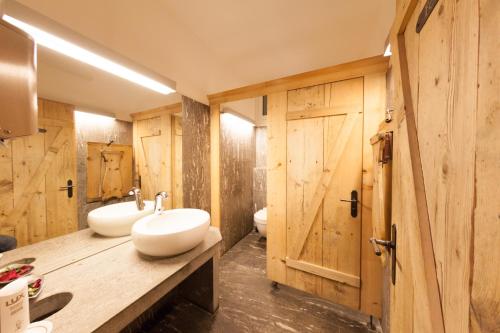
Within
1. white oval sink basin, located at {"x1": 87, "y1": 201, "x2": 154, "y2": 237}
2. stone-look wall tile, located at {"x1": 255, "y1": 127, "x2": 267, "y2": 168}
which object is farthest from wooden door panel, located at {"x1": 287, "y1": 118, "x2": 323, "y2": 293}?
stone-look wall tile, located at {"x1": 255, "y1": 127, "x2": 267, "y2": 168}

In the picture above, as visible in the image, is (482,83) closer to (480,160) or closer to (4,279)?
(480,160)

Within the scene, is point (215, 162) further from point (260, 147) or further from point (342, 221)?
point (342, 221)

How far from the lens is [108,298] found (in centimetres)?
81

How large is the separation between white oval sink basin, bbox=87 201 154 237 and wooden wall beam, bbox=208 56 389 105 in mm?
1514

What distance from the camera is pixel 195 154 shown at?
2.02 metres

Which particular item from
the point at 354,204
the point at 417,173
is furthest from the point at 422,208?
the point at 354,204

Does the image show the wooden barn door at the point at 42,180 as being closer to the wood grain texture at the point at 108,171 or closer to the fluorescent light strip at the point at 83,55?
the wood grain texture at the point at 108,171

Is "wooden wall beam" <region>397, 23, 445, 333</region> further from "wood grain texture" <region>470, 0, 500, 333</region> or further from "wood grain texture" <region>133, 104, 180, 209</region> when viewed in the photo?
"wood grain texture" <region>133, 104, 180, 209</region>

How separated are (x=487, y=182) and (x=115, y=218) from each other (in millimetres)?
1786

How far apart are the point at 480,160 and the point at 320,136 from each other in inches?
56.4

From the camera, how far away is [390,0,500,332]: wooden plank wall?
314mm

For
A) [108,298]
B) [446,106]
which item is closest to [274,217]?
[108,298]

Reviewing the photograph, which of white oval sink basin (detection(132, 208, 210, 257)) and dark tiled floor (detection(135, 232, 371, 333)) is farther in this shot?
dark tiled floor (detection(135, 232, 371, 333))

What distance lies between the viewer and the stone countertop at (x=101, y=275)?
728mm
